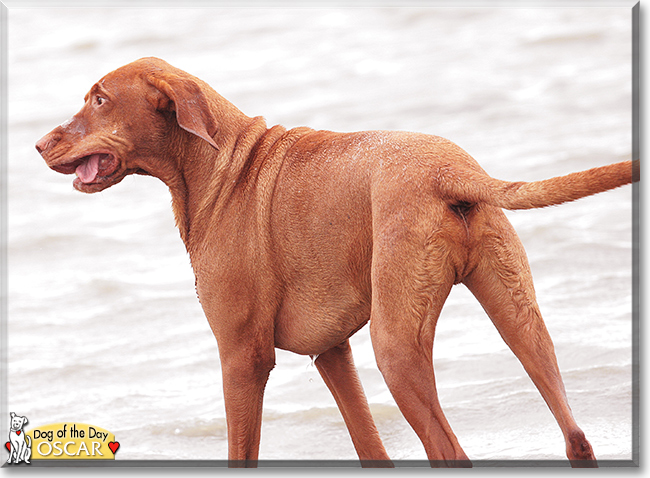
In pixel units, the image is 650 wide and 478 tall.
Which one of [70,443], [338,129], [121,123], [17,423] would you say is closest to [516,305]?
[121,123]

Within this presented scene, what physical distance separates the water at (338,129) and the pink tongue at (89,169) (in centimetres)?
202

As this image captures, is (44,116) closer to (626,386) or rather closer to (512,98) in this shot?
(512,98)

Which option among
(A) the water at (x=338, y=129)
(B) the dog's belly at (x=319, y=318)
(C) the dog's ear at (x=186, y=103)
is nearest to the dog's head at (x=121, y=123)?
(C) the dog's ear at (x=186, y=103)

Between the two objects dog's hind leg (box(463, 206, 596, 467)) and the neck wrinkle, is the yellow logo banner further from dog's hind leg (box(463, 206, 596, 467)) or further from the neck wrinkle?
dog's hind leg (box(463, 206, 596, 467))

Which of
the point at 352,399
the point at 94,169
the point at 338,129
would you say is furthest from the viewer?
the point at 338,129

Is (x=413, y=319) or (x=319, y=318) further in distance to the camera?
(x=319, y=318)

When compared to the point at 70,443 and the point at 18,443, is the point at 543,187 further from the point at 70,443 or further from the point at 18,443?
the point at 18,443

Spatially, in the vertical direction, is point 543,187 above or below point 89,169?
below

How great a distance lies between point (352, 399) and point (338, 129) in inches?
321

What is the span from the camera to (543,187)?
3.51 meters

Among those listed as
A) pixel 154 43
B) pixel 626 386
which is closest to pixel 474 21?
pixel 154 43

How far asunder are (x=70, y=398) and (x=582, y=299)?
431 cm

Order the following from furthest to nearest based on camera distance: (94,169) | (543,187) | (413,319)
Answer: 1. (94,169)
2. (413,319)
3. (543,187)

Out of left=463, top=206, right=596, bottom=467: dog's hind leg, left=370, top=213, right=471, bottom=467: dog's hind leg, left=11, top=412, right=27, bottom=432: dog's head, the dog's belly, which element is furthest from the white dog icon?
left=463, top=206, right=596, bottom=467: dog's hind leg
